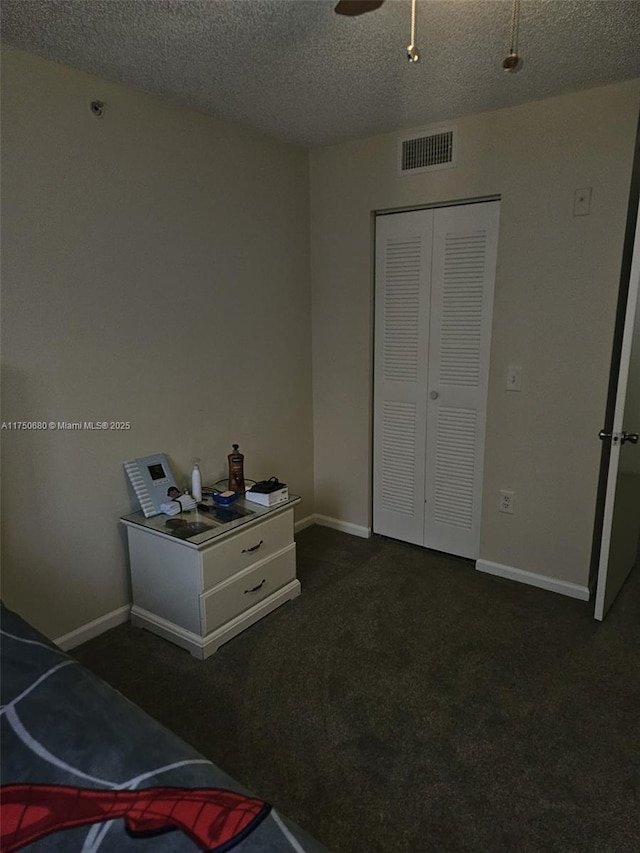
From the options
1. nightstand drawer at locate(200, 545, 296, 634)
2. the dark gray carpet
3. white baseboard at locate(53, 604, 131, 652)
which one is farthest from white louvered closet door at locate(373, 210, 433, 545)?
white baseboard at locate(53, 604, 131, 652)

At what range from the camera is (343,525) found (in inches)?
142

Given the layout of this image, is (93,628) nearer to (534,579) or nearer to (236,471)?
(236,471)

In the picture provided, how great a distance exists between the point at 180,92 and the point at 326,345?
1611mm

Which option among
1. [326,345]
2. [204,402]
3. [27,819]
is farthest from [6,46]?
[27,819]

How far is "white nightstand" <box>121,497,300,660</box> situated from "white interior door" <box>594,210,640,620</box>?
60.3 inches

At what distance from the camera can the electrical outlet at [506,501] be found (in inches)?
113

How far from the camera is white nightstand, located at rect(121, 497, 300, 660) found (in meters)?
2.25

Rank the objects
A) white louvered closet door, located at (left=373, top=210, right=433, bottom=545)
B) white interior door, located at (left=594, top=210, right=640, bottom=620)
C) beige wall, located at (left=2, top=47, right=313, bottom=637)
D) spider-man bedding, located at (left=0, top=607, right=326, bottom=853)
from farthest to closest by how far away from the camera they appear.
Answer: white louvered closet door, located at (left=373, top=210, right=433, bottom=545), white interior door, located at (left=594, top=210, right=640, bottom=620), beige wall, located at (left=2, top=47, right=313, bottom=637), spider-man bedding, located at (left=0, top=607, right=326, bottom=853)

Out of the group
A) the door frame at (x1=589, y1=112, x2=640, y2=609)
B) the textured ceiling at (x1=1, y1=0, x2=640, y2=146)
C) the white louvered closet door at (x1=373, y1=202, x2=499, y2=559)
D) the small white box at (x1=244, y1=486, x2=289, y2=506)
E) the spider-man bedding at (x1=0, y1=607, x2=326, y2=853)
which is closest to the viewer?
the spider-man bedding at (x1=0, y1=607, x2=326, y2=853)

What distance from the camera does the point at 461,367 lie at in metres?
2.96

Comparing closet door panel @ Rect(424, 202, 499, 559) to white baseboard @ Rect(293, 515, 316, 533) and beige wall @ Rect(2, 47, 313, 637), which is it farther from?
beige wall @ Rect(2, 47, 313, 637)

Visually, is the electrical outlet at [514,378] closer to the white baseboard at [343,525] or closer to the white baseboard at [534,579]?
the white baseboard at [534,579]

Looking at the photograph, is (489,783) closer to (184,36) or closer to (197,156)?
(184,36)

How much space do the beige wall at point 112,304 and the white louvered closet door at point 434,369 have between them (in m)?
0.74
